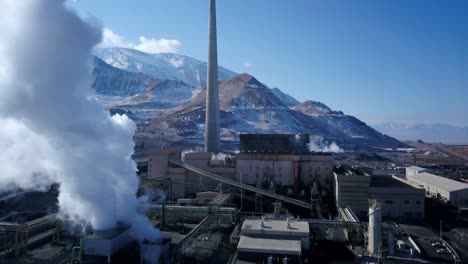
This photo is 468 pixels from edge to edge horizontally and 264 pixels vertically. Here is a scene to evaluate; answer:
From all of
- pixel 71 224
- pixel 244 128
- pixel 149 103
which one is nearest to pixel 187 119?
pixel 244 128

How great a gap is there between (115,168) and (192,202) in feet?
47.5

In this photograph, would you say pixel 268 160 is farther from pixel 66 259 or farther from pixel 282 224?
pixel 66 259

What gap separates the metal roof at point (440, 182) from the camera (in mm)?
45219

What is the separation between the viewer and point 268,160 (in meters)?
48.0

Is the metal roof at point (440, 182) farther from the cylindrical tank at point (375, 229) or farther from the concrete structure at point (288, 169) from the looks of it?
the cylindrical tank at point (375, 229)

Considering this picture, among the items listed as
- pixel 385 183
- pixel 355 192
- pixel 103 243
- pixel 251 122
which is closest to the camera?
pixel 103 243

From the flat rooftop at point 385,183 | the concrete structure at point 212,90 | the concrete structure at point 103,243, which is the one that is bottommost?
the concrete structure at point 103,243

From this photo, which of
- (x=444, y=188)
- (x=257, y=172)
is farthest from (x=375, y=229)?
(x=444, y=188)

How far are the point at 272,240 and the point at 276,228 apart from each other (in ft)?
4.31

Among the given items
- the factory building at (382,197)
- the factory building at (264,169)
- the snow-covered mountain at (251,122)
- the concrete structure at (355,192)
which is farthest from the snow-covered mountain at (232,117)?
the factory building at (382,197)

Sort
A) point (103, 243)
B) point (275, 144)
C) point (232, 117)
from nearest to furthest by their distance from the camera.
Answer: point (103, 243) → point (275, 144) → point (232, 117)

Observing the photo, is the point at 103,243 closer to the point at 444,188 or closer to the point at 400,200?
the point at 400,200

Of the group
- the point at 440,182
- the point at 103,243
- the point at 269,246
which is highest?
the point at 440,182

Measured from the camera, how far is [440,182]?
49.7 metres
